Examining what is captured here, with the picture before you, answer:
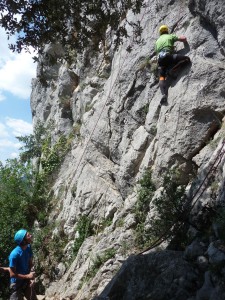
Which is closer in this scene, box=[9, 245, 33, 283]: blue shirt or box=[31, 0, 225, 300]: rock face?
box=[31, 0, 225, 300]: rock face

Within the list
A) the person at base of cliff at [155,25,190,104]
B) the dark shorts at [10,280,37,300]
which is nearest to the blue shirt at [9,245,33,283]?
the dark shorts at [10,280,37,300]

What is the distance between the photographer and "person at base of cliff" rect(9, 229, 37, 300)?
7.23 metres

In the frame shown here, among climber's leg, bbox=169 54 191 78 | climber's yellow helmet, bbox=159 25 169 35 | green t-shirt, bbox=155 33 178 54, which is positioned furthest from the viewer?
climber's yellow helmet, bbox=159 25 169 35

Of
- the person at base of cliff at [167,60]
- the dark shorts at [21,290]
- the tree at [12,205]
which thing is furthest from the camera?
the tree at [12,205]

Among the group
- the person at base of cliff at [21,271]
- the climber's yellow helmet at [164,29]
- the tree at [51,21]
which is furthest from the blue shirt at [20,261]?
the climber's yellow helmet at [164,29]

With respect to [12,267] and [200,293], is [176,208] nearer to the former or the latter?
[200,293]

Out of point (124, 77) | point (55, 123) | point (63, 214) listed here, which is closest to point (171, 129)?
point (124, 77)

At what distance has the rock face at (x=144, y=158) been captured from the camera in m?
5.86

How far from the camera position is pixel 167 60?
33.8 ft

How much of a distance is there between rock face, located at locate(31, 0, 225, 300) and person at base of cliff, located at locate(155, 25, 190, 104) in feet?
0.73

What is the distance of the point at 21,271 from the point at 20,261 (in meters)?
0.19

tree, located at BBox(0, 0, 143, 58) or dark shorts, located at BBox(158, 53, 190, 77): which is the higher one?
dark shorts, located at BBox(158, 53, 190, 77)

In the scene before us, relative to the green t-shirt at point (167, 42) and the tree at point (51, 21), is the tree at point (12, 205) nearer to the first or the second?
the green t-shirt at point (167, 42)

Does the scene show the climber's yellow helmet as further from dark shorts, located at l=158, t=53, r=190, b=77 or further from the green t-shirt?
dark shorts, located at l=158, t=53, r=190, b=77
